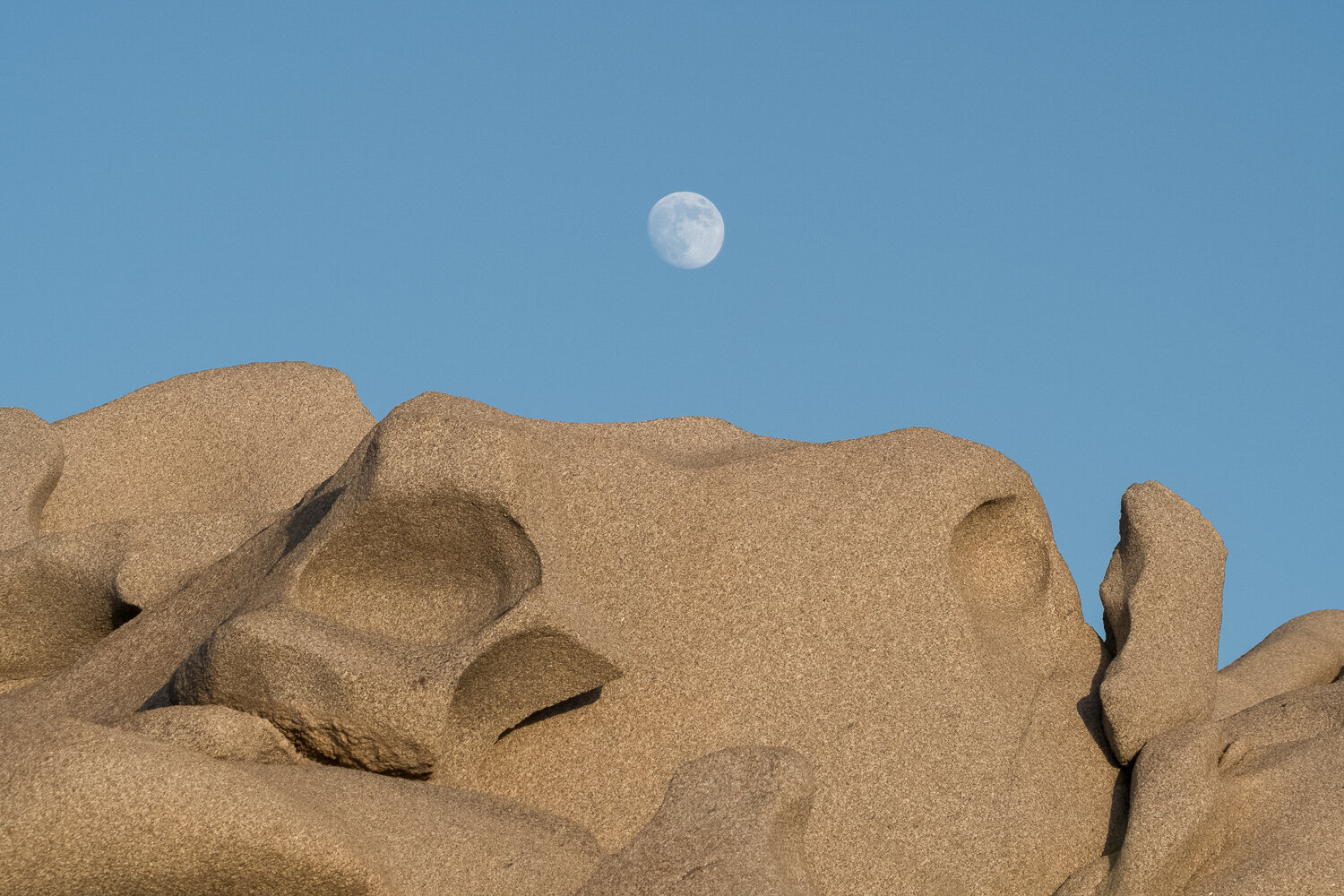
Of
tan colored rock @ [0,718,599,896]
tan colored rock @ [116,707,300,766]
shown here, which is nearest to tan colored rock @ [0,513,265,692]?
tan colored rock @ [116,707,300,766]

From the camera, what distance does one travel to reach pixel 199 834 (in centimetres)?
426

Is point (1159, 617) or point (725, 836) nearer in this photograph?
point (725, 836)

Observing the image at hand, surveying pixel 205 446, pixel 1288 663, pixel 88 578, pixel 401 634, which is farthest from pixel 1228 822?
pixel 205 446

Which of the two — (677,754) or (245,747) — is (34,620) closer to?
(245,747)

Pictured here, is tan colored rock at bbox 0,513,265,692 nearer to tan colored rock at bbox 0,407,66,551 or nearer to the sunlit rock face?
the sunlit rock face

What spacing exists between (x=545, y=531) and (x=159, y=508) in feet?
10.6

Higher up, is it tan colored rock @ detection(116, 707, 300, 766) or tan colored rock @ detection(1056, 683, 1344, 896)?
tan colored rock @ detection(116, 707, 300, 766)

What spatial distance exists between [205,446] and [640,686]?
3511mm

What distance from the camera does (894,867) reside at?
5715mm

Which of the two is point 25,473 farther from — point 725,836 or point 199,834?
point 725,836

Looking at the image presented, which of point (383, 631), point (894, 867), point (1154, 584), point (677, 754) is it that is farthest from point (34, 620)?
point (1154, 584)

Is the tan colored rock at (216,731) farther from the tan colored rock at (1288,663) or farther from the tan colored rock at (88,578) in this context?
the tan colored rock at (1288,663)

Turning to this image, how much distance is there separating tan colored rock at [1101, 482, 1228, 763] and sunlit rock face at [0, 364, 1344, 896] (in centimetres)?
2

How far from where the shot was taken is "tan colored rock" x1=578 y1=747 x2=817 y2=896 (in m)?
4.70
